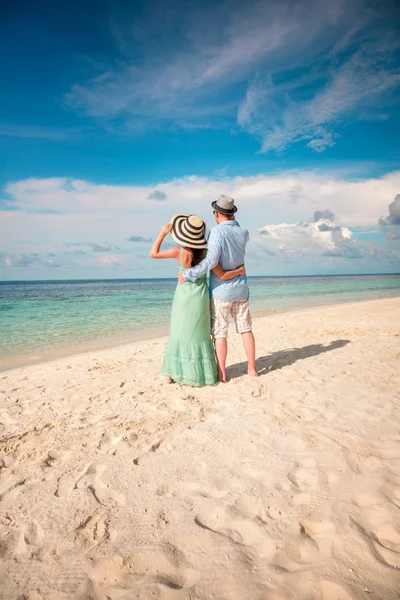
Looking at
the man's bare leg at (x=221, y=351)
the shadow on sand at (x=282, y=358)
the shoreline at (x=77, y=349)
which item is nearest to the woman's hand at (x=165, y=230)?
the man's bare leg at (x=221, y=351)

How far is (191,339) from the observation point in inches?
166

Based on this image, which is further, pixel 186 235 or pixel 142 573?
pixel 186 235

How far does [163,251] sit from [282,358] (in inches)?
124

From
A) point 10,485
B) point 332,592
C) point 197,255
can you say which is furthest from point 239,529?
point 197,255

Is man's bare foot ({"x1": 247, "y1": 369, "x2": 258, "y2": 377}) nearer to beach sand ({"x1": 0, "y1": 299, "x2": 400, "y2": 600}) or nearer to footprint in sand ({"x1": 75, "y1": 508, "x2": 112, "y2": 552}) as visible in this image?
beach sand ({"x1": 0, "y1": 299, "x2": 400, "y2": 600})

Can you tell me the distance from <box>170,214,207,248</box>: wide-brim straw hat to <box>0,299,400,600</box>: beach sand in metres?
1.92

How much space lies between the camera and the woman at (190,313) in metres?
4.02

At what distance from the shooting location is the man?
4062 millimetres

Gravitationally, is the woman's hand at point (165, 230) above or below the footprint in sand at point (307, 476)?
above

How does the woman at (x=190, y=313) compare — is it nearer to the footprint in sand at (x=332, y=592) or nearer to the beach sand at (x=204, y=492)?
the beach sand at (x=204, y=492)

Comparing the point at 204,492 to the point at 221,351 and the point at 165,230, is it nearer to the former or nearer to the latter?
the point at 221,351

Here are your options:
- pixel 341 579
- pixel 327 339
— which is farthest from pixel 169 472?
pixel 327 339

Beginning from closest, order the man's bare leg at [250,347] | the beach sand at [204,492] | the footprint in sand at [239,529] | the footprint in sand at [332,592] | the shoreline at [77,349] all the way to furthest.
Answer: the footprint in sand at [332,592] < the beach sand at [204,492] < the footprint in sand at [239,529] < the man's bare leg at [250,347] < the shoreline at [77,349]

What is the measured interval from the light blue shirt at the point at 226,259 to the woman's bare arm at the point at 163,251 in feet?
1.09
